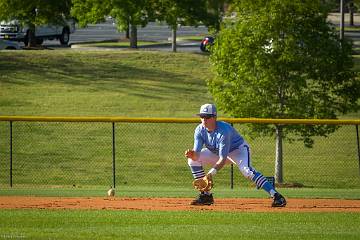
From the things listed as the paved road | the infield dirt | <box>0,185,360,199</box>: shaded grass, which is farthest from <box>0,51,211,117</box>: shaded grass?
the infield dirt

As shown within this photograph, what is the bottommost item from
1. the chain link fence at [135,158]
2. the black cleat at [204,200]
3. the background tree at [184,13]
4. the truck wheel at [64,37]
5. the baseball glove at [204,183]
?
the chain link fence at [135,158]

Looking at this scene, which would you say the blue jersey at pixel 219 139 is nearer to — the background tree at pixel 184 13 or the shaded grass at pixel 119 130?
the shaded grass at pixel 119 130

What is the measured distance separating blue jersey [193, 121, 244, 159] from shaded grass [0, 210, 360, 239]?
102cm

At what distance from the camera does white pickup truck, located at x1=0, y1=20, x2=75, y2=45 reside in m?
50.1

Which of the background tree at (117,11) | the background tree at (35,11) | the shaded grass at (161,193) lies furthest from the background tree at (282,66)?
the background tree at (35,11)

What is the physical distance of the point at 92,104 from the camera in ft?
122

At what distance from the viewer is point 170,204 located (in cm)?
1714

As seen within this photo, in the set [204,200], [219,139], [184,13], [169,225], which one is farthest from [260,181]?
[184,13]

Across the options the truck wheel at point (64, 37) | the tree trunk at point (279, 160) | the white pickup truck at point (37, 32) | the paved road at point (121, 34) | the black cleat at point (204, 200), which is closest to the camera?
the black cleat at point (204, 200)

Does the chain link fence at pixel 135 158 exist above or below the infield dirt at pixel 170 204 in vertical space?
below

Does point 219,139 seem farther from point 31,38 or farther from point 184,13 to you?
point 31,38

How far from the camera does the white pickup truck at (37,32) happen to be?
50125 millimetres

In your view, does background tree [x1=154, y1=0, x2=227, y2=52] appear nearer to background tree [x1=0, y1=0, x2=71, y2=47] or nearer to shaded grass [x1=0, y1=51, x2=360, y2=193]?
shaded grass [x1=0, y1=51, x2=360, y2=193]

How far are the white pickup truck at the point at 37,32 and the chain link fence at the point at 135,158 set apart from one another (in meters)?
17.1
